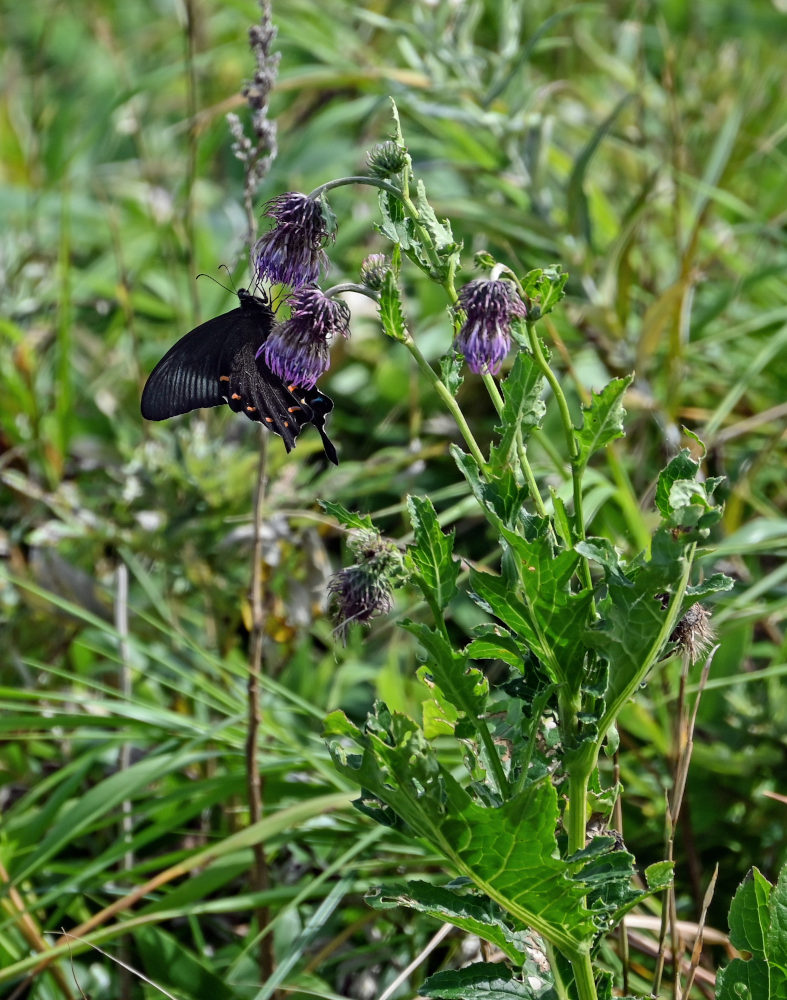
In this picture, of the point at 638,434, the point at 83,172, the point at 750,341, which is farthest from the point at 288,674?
the point at 83,172

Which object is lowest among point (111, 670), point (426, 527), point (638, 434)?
point (111, 670)

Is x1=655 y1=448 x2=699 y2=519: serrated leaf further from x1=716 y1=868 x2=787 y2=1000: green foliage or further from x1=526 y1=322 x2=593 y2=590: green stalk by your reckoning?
x1=716 y1=868 x2=787 y2=1000: green foliage

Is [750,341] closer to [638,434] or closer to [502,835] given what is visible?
[638,434]

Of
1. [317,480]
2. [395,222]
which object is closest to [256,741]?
[395,222]

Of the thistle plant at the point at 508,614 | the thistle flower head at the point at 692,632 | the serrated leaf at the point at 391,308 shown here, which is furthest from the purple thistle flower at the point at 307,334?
the thistle flower head at the point at 692,632

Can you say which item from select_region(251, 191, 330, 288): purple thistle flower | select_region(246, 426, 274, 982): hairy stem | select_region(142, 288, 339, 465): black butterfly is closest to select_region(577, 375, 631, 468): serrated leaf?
select_region(251, 191, 330, 288): purple thistle flower

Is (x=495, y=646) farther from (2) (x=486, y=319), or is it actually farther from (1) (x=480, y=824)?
(2) (x=486, y=319)

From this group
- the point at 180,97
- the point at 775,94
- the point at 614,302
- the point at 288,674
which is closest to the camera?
the point at 288,674
